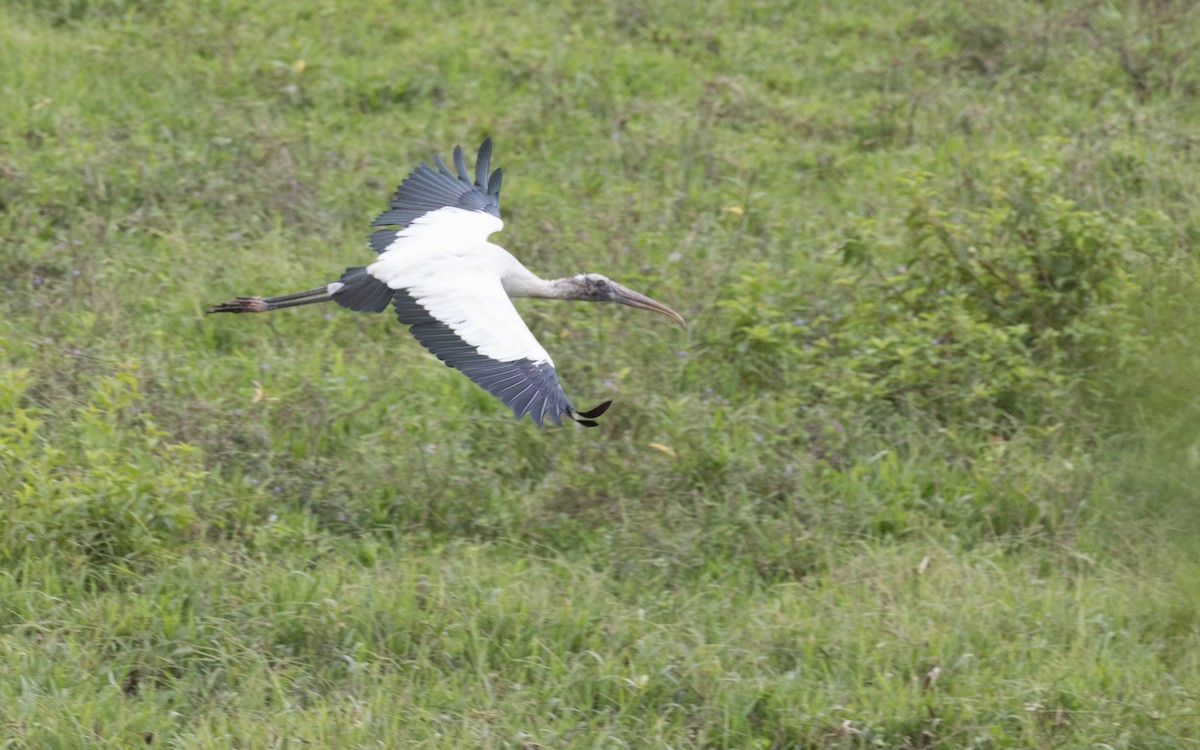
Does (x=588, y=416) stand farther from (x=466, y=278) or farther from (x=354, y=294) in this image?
(x=354, y=294)

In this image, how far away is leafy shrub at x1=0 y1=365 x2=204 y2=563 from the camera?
472 centimetres

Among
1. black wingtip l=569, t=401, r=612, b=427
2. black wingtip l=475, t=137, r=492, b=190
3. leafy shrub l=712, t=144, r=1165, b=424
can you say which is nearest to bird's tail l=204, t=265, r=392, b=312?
black wingtip l=475, t=137, r=492, b=190

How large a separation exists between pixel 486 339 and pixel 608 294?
3.39ft

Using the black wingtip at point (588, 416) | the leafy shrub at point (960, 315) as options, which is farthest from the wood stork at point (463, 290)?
the leafy shrub at point (960, 315)

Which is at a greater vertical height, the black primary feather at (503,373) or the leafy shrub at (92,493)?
the black primary feather at (503,373)

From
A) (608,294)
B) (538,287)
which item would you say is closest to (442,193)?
(538,287)

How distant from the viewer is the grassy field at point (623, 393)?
452 cm

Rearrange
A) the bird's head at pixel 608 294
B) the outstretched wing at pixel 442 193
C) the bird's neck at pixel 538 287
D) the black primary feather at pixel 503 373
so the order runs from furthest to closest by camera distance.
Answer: the outstretched wing at pixel 442 193, the bird's head at pixel 608 294, the bird's neck at pixel 538 287, the black primary feather at pixel 503 373

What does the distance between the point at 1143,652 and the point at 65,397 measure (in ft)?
13.5

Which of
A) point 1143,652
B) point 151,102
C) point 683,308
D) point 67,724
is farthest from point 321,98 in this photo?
point 1143,652

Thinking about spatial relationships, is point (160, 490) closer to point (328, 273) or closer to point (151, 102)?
point (328, 273)

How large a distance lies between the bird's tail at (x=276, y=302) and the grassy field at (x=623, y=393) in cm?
41

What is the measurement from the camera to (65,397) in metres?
5.39

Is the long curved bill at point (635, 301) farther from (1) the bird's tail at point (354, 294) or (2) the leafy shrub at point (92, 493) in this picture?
(2) the leafy shrub at point (92, 493)
